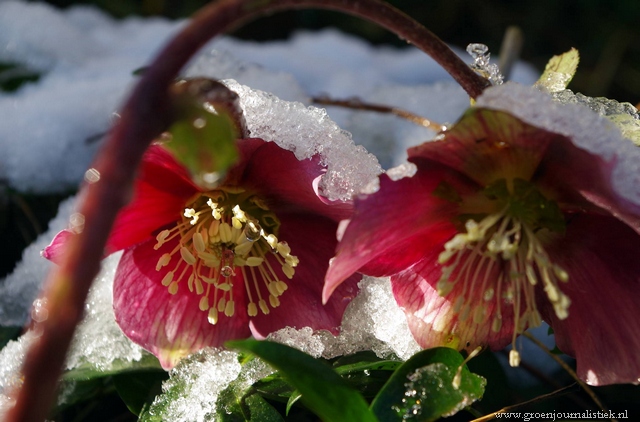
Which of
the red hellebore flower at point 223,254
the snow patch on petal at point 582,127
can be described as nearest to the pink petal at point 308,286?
the red hellebore flower at point 223,254

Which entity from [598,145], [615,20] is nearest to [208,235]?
[598,145]

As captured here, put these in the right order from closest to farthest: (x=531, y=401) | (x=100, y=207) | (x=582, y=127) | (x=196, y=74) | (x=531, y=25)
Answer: (x=100, y=207) < (x=582, y=127) < (x=531, y=401) < (x=196, y=74) < (x=531, y=25)

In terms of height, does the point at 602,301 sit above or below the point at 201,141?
below

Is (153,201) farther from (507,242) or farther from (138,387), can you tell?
(507,242)

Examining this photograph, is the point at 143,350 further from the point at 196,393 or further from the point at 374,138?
the point at 374,138

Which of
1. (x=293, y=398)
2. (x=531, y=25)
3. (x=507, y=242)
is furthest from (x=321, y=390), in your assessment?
(x=531, y=25)
